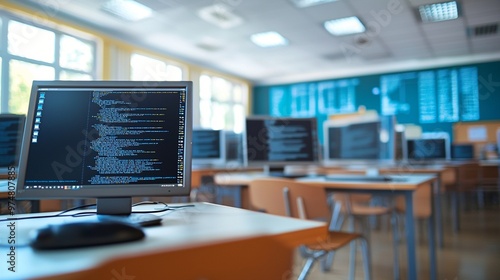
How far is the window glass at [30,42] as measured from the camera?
4.99 metres

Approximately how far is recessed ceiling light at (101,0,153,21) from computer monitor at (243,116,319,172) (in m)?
3.47

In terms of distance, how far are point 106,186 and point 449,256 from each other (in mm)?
3063

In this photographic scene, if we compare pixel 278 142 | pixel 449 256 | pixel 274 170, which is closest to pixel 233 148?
pixel 274 170

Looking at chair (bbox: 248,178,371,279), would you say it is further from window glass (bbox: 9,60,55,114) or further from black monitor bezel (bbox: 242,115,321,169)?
window glass (bbox: 9,60,55,114)

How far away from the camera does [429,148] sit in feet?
20.1

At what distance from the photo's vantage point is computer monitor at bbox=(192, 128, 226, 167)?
4594 mm

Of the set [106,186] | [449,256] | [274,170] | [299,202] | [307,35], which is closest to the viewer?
[106,186]

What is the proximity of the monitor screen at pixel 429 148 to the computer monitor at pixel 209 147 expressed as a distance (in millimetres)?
3270

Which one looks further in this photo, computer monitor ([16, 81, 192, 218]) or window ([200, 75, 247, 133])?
window ([200, 75, 247, 133])

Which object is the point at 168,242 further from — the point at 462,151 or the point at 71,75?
the point at 462,151

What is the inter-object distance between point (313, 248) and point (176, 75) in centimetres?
653

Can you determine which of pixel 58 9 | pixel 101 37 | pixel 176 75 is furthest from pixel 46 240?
pixel 176 75

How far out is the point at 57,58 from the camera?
18.3 ft

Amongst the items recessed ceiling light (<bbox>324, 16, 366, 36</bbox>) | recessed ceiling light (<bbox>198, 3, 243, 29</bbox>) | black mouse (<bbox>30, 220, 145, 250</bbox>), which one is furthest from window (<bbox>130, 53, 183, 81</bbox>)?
black mouse (<bbox>30, 220, 145, 250</bbox>)
